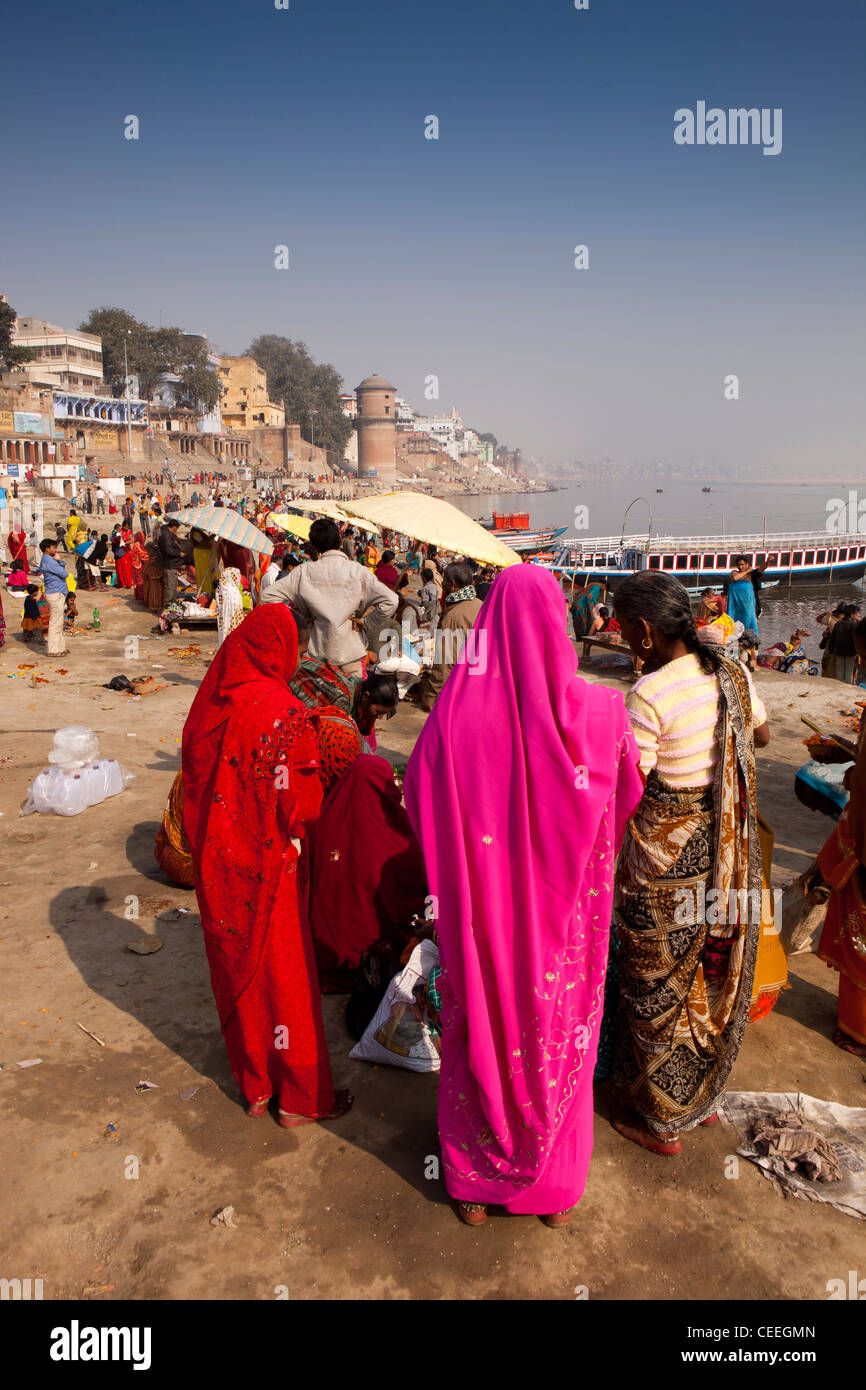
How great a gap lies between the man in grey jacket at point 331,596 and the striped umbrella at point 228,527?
2.78m

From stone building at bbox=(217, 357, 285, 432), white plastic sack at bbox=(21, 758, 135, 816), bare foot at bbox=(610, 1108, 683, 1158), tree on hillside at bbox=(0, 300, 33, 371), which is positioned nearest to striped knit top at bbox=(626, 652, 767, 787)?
bare foot at bbox=(610, 1108, 683, 1158)

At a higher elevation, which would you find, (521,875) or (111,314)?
(111,314)

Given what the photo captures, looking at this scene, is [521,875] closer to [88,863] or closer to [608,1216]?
[608,1216]

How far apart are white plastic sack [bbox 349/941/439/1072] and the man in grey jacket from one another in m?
2.69

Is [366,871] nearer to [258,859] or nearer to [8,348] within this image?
[258,859]

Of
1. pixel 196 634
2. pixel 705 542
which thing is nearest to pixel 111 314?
pixel 705 542

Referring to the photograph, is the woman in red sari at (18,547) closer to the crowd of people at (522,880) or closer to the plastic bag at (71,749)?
the plastic bag at (71,749)

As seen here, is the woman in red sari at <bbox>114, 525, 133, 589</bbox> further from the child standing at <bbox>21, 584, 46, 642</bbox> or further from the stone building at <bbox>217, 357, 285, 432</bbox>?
the stone building at <bbox>217, 357, 285, 432</bbox>

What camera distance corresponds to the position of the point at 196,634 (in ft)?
38.3

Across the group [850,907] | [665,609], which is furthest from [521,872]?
[850,907]

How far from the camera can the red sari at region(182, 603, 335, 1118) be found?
8.08 ft

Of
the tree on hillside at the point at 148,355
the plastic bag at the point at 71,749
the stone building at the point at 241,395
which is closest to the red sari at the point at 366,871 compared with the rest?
the plastic bag at the point at 71,749
